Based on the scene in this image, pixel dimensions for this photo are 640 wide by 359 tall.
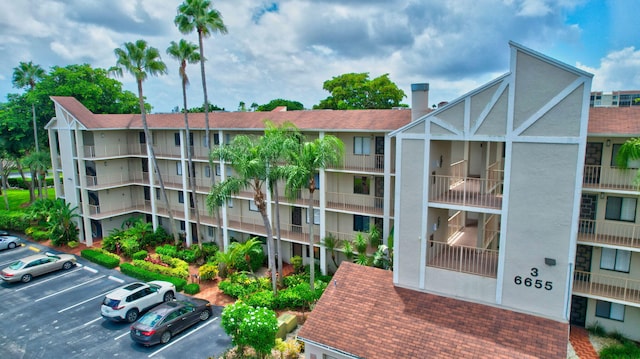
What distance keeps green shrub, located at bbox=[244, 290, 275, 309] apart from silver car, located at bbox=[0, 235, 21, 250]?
23.9m

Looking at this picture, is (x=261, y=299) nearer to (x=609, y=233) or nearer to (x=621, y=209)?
(x=609, y=233)

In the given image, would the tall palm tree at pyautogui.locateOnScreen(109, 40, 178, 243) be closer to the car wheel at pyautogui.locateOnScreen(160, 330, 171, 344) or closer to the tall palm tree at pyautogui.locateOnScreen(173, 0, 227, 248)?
the tall palm tree at pyautogui.locateOnScreen(173, 0, 227, 248)

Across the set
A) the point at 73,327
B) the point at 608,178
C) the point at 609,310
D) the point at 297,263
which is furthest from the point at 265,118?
the point at 609,310

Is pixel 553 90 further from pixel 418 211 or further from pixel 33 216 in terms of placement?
pixel 33 216

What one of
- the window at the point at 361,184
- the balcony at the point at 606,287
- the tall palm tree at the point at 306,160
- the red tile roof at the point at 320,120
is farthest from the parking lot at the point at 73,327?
the balcony at the point at 606,287

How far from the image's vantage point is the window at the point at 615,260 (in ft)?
58.6

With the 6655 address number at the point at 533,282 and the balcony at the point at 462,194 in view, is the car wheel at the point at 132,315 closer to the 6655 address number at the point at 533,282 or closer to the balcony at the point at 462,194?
the balcony at the point at 462,194

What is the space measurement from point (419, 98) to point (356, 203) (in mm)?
8518

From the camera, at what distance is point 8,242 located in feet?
107

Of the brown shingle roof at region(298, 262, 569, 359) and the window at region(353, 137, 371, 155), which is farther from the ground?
the window at region(353, 137, 371, 155)

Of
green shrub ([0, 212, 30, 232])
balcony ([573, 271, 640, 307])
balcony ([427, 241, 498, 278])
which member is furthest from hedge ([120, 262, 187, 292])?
balcony ([573, 271, 640, 307])

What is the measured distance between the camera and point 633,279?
17391 mm

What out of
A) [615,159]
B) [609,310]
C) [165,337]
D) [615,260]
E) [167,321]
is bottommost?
[165,337]

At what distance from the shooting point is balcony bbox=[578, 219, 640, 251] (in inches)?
675
